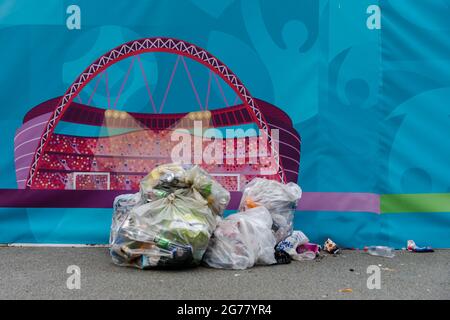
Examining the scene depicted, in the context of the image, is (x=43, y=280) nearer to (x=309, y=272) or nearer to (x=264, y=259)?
(x=264, y=259)

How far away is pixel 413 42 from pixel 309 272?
1.98 meters

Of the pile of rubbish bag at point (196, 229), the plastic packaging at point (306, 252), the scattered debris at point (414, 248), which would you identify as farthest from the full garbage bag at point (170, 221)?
the scattered debris at point (414, 248)

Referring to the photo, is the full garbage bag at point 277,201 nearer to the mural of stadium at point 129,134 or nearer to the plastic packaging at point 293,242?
the plastic packaging at point 293,242

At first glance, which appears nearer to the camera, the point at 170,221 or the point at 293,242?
the point at 170,221

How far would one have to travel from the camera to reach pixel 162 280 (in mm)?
2477

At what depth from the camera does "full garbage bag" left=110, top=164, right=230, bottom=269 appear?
270 centimetres

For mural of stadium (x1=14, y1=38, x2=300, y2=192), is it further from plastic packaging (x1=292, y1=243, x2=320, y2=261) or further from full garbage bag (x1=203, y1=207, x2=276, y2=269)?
full garbage bag (x1=203, y1=207, x2=276, y2=269)

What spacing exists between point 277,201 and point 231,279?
2.79 feet

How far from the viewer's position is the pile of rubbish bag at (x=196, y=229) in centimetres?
271

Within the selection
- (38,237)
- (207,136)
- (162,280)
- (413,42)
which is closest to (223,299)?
(162,280)

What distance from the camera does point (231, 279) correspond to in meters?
2.54

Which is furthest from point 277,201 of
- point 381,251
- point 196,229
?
point 381,251

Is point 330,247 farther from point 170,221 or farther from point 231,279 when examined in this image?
point 170,221

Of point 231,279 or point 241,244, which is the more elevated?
point 241,244
